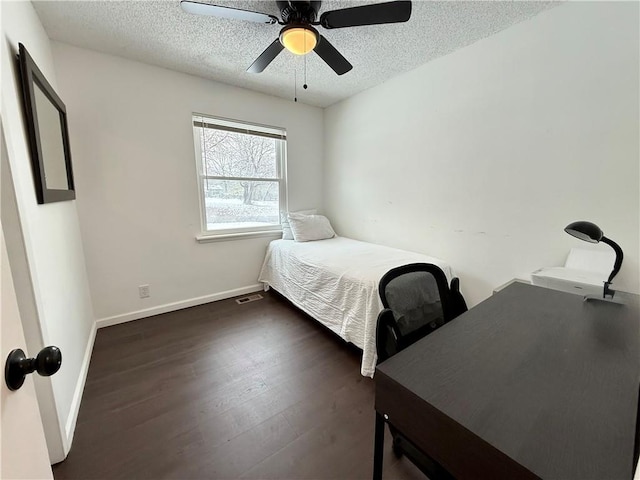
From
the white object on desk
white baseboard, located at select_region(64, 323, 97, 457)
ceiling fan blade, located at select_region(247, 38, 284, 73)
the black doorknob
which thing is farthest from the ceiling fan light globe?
white baseboard, located at select_region(64, 323, 97, 457)

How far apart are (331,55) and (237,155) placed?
5.46 feet

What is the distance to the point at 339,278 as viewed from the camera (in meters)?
2.14

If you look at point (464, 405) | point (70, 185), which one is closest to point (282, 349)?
point (464, 405)

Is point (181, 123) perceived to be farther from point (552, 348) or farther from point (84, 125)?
point (552, 348)

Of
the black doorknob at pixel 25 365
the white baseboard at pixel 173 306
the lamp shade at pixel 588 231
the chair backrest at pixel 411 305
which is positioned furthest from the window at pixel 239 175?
the lamp shade at pixel 588 231

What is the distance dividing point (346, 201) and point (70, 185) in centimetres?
271

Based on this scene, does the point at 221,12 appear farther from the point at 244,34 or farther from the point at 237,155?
the point at 237,155

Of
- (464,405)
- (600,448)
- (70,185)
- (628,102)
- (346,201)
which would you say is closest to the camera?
(600,448)

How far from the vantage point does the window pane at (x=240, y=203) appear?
3.00 m

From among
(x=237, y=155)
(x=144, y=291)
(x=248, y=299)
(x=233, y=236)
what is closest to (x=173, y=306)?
(x=144, y=291)

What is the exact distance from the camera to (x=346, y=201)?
3.50 m

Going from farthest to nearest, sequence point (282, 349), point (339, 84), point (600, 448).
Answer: point (339, 84), point (282, 349), point (600, 448)

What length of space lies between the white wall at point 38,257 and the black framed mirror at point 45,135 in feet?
0.12

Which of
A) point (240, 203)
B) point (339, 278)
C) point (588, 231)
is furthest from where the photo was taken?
point (240, 203)
